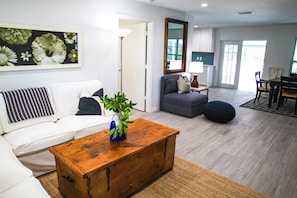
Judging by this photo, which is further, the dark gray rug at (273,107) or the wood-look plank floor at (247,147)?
the dark gray rug at (273,107)

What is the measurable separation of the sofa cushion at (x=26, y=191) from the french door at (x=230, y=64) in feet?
26.9

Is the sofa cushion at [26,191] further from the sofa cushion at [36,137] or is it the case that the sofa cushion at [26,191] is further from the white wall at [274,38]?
the white wall at [274,38]

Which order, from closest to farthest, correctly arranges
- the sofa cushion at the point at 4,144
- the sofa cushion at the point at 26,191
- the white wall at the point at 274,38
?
the sofa cushion at the point at 26,191 < the sofa cushion at the point at 4,144 < the white wall at the point at 274,38

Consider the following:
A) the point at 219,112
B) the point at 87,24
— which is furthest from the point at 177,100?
the point at 87,24

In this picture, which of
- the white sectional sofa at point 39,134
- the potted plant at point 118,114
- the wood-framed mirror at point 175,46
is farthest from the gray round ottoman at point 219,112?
the potted plant at point 118,114

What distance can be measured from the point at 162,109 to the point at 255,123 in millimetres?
2118

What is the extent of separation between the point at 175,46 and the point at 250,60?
621 cm

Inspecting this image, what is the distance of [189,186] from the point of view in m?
2.31

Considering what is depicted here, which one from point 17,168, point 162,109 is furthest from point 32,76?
point 162,109

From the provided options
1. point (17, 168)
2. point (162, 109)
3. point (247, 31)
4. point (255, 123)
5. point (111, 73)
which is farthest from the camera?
point (247, 31)

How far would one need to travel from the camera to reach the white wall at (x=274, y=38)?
7.03m

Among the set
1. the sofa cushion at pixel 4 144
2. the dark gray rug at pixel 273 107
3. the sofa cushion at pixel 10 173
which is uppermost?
the sofa cushion at pixel 4 144

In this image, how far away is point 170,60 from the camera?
538cm

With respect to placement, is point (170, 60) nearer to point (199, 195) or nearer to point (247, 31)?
point (199, 195)
